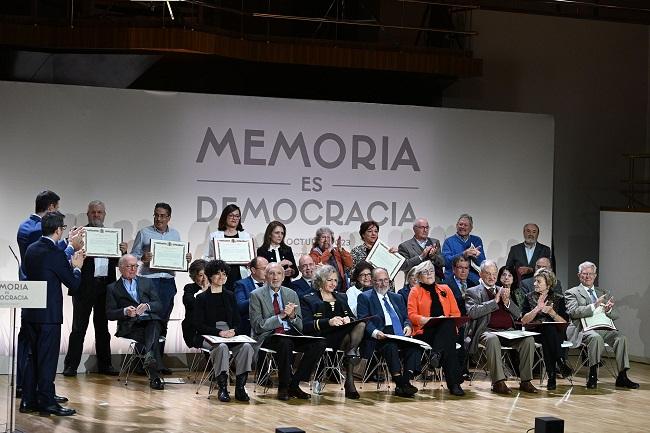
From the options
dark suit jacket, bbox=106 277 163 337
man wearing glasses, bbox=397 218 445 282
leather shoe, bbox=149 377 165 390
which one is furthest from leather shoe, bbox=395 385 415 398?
dark suit jacket, bbox=106 277 163 337

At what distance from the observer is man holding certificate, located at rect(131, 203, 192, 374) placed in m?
10.0

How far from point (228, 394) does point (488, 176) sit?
4.47m

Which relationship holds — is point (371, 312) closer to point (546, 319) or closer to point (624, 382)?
point (546, 319)

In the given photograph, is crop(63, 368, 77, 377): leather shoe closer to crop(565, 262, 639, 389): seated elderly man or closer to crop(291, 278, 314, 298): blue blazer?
crop(291, 278, 314, 298): blue blazer

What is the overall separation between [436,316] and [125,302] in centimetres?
265

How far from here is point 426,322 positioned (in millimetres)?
9609

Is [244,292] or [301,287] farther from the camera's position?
[301,287]

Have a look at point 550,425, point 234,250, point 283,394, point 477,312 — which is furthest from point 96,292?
point 550,425

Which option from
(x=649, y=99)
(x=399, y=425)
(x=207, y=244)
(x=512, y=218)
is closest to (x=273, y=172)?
(x=207, y=244)

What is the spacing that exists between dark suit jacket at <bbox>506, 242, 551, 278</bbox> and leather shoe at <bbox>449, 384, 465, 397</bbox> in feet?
7.42

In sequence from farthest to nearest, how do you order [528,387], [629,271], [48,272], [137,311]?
[629,271] < [528,387] < [137,311] < [48,272]

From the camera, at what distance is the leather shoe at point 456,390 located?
31.3 ft

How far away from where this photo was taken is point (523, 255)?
1162 centimetres

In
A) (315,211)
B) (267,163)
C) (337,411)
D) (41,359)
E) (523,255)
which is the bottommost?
(337,411)
